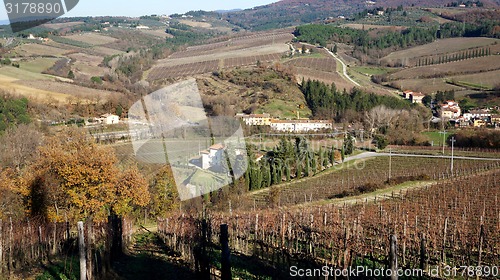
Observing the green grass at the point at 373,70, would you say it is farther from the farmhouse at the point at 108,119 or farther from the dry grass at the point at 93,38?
the dry grass at the point at 93,38

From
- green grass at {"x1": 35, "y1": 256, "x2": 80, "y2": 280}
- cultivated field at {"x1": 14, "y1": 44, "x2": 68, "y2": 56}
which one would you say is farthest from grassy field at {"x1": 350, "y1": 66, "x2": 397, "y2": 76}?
green grass at {"x1": 35, "y1": 256, "x2": 80, "y2": 280}

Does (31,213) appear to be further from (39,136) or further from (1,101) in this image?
(1,101)

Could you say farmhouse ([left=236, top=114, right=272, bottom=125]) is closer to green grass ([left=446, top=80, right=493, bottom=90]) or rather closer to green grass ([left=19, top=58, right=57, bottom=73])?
green grass ([left=446, top=80, right=493, bottom=90])

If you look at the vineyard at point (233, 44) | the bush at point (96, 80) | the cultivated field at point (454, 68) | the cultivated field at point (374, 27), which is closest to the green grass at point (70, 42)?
the vineyard at point (233, 44)

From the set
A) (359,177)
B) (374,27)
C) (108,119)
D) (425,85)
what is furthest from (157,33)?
(359,177)

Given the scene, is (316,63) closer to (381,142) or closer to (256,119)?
(256,119)

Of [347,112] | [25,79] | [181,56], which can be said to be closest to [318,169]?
[347,112]
